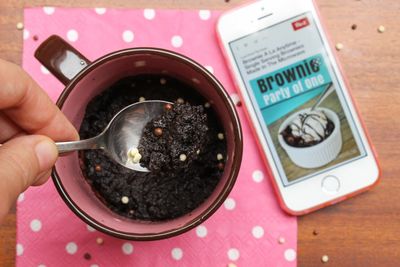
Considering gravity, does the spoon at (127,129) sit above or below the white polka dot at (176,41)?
below

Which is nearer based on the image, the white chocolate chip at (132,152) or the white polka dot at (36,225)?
the white chocolate chip at (132,152)

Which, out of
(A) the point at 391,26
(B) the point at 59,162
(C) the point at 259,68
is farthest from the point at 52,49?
(A) the point at 391,26

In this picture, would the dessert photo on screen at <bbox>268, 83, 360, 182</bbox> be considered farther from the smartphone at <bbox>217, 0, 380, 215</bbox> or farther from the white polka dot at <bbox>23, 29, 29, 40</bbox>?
the white polka dot at <bbox>23, 29, 29, 40</bbox>

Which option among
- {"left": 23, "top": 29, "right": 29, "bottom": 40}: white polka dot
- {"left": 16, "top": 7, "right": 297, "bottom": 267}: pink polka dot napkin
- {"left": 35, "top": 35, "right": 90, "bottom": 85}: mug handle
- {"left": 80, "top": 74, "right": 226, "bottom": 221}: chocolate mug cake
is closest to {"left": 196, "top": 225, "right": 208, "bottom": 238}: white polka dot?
{"left": 16, "top": 7, "right": 297, "bottom": 267}: pink polka dot napkin

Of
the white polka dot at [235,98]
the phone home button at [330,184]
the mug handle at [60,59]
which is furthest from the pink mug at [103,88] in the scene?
the phone home button at [330,184]

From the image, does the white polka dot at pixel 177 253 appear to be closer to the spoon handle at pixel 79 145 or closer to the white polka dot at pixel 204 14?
the spoon handle at pixel 79 145

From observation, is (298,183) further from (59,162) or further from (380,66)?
(59,162)

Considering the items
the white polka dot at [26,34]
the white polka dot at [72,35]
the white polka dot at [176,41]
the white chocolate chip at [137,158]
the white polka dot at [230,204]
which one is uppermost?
the white polka dot at [26,34]
